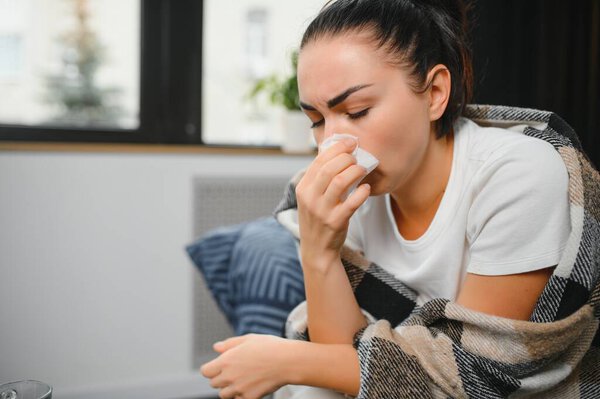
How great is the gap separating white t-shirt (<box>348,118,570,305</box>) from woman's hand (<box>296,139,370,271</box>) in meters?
0.19

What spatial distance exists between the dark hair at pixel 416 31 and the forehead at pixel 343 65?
0.7 inches

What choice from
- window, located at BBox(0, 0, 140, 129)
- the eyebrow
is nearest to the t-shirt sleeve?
the eyebrow

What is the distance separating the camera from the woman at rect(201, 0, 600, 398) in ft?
2.60

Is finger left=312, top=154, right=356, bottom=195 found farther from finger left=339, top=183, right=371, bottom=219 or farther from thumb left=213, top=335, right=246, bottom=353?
thumb left=213, top=335, right=246, bottom=353

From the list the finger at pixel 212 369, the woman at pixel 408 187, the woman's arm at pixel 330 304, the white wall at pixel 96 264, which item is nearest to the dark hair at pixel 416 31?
the woman at pixel 408 187

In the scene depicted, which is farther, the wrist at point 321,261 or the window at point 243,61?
the window at point 243,61

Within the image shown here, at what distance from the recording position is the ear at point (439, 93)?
917 mm

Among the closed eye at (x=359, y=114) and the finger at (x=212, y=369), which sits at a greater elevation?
the closed eye at (x=359, y=114)

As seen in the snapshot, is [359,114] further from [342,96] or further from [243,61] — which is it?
[243,61]

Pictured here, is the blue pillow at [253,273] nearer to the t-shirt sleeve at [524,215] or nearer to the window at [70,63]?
the t-shirt sleeve at [524,215]

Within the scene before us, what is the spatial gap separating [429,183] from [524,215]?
0.23 metres

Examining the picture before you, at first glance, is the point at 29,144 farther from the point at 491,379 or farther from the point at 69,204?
the point at 491,379

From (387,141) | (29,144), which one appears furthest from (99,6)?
(387,141)

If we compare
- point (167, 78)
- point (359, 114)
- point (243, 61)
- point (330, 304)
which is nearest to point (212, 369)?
point (330, 304)
